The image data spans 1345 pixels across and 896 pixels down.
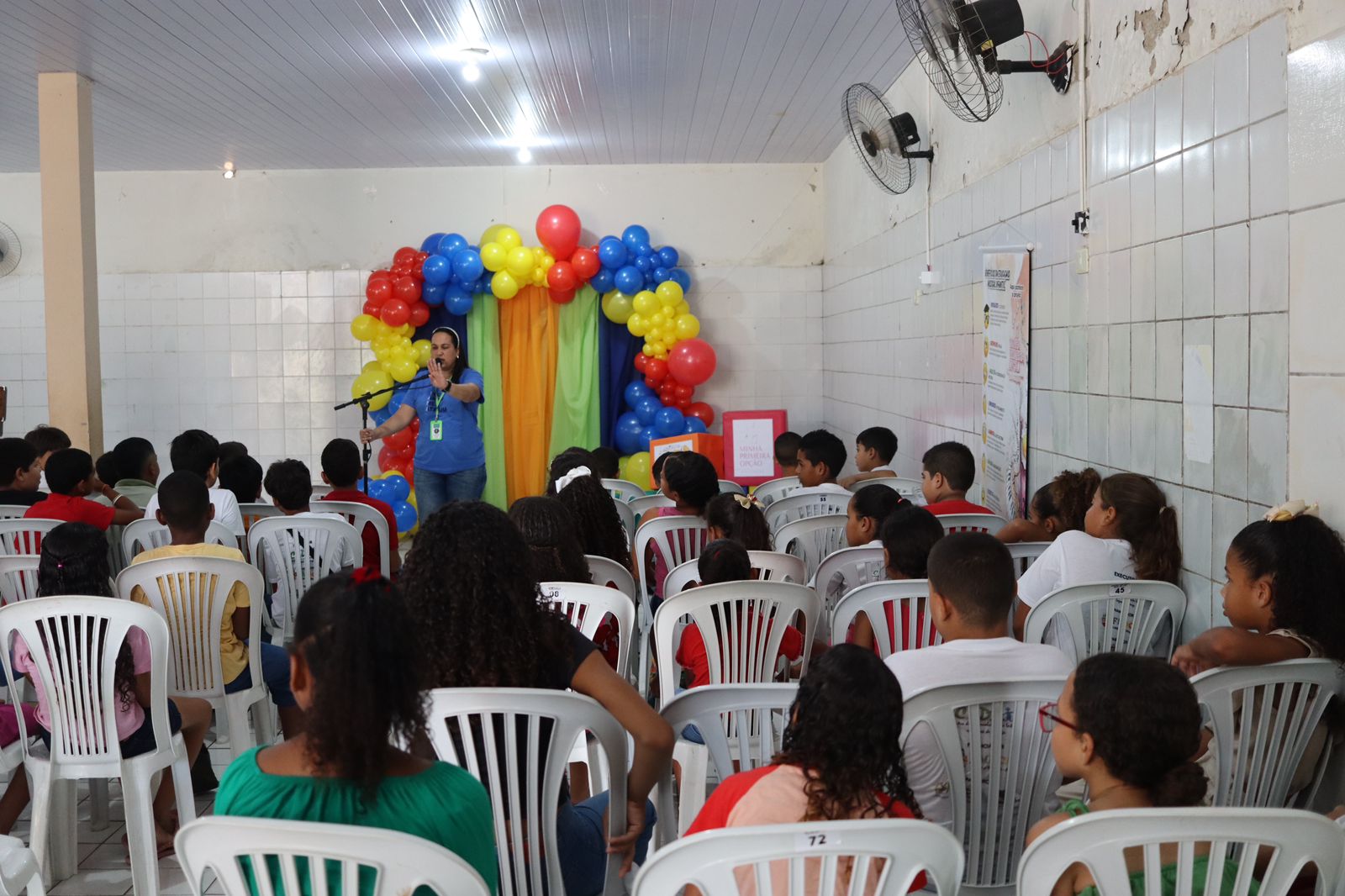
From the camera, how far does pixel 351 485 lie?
5.04m

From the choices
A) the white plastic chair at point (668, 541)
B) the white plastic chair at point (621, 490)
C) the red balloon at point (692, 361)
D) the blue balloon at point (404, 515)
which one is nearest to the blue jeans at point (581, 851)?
the white plastic chair at point (668, 541)

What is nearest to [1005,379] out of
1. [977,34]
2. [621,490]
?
[977,34]

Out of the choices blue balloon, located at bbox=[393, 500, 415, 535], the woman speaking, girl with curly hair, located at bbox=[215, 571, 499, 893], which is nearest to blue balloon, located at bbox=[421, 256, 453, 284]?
blue balloon, located at bbox=[393, 500, 415, 535]

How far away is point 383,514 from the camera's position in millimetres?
4773

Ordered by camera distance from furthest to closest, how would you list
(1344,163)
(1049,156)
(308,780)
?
(1049,156) → (1344,163) → (308,780)

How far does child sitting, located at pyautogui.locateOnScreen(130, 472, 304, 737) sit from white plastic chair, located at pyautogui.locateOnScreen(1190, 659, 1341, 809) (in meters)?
2.60

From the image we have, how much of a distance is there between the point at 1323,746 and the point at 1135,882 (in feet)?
3.63

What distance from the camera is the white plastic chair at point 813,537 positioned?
4.23 meters

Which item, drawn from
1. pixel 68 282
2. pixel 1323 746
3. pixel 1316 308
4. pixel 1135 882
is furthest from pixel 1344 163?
pixel 68 282

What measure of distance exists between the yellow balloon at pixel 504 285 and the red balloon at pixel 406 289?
0.58 meters

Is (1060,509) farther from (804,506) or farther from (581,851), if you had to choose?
(581,851)

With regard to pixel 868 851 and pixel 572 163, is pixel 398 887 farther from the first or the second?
pixel 572 163

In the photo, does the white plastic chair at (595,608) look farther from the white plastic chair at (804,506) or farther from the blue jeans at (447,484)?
the blue jeans at (447,484)

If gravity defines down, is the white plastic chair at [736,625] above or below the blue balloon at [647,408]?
below
